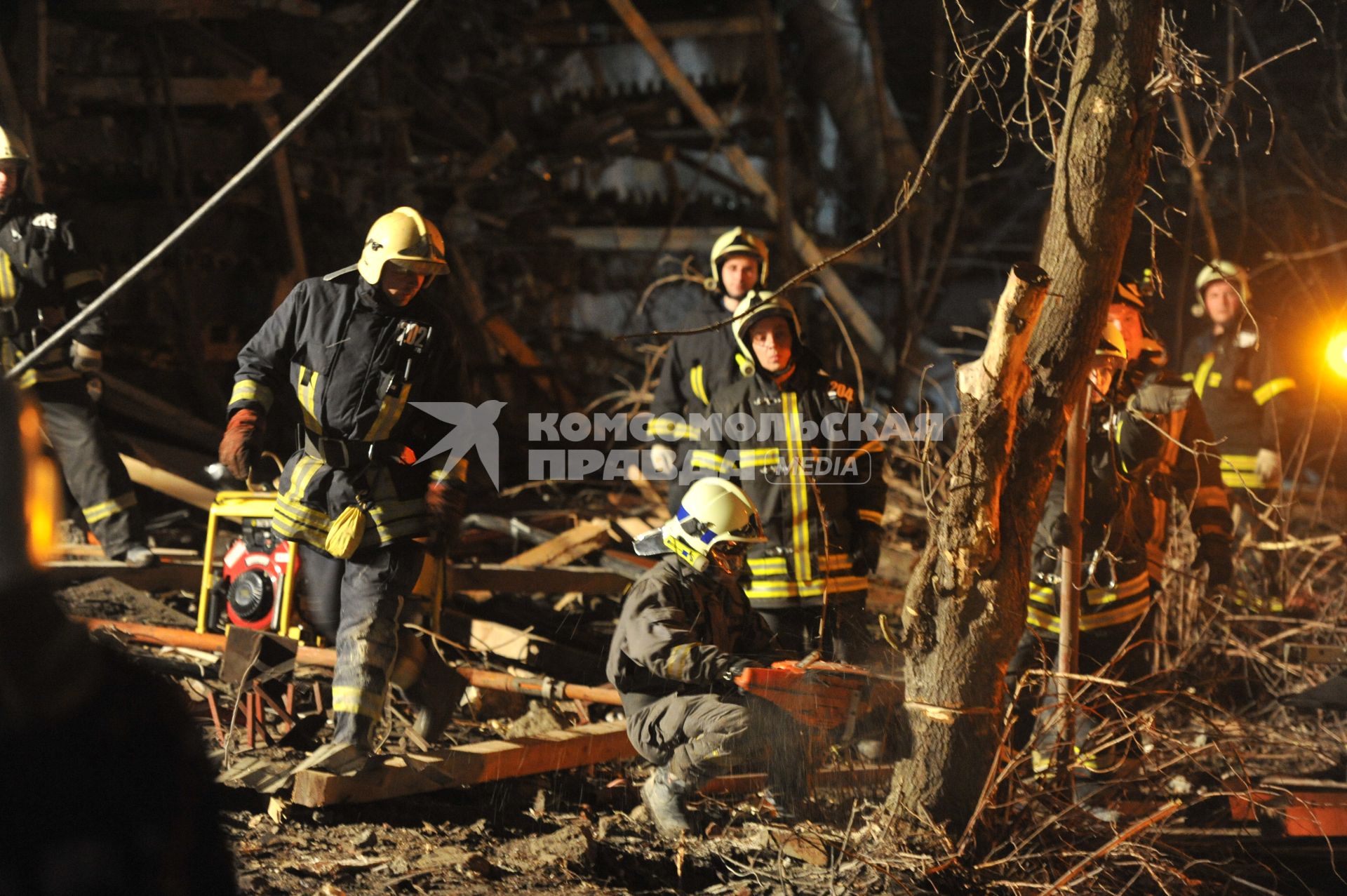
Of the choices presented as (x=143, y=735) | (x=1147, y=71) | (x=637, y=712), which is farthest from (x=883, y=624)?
(x=143, y=735)

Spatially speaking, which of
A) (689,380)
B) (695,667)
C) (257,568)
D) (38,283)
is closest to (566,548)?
(689,380)

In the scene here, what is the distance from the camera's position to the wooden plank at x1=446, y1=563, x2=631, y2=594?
613 cm

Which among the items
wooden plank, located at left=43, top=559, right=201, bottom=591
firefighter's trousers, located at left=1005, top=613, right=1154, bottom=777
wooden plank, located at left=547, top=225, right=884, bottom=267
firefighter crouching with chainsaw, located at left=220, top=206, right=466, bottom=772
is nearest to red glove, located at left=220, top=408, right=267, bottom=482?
firefighter crouching with chainsaw, located at left=220, top=206, right=466, bottom=772

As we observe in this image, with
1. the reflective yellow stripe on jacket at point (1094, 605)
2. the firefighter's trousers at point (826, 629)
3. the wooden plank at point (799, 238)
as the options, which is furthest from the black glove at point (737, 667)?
the wooden plank at point (799, 238)

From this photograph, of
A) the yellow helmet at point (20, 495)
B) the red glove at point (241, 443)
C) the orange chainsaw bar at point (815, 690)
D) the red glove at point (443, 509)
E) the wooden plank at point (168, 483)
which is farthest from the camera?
the wooden plank at point (168, 483)

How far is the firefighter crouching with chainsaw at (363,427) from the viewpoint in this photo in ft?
14.0

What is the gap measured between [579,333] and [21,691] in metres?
9.03

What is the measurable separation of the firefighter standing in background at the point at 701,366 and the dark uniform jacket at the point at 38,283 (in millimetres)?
2736

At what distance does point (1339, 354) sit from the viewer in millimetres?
5551

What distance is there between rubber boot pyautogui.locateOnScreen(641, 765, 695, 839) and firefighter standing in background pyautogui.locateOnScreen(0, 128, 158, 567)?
3068 millimetres

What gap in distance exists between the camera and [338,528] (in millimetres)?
4215

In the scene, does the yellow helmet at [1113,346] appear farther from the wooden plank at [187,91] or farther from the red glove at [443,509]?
the wooden plank at [187,91]

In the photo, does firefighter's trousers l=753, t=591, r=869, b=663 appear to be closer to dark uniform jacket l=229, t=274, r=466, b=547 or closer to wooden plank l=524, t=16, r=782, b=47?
dark uniform jacket l=229, t=274, r=466, b=547

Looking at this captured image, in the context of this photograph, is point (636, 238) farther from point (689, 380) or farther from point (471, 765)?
point (471, 765)
